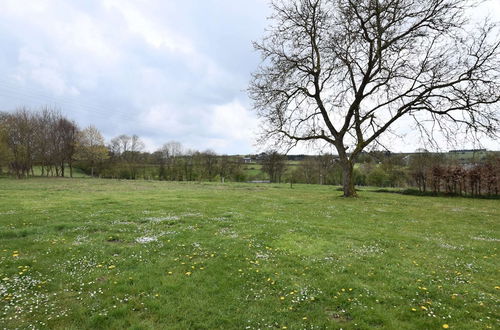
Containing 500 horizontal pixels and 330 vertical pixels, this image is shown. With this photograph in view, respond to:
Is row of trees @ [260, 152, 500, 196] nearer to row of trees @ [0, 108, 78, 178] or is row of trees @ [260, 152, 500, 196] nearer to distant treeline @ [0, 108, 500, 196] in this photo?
distant treeline @ [0, 108, 500, 196]

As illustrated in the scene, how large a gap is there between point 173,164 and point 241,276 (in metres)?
80.6

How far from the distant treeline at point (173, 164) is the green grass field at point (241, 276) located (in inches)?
1266

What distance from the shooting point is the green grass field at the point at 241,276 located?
5242 mm

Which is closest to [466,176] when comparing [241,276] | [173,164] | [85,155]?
[241,276]

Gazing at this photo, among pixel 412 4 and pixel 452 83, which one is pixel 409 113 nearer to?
pixel 452 83

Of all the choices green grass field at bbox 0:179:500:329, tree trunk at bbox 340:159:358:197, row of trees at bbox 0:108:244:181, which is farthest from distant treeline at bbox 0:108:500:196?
green grass field at bbox 0:179:500:329

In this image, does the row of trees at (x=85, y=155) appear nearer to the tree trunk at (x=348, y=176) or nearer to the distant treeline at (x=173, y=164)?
the distant treeline at (x=173, y=164)

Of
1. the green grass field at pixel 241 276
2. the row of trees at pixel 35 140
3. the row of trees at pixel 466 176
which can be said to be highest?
the row of trees at pixel 35 140

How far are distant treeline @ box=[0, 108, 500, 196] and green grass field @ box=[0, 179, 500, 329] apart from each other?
1266 inches

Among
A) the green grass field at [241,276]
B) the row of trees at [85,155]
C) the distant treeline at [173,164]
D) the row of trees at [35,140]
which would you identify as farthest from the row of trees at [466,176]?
the row of trees at [35,140]

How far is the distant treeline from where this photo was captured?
42.8 m

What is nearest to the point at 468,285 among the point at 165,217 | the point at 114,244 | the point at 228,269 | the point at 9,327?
the point at 228,269

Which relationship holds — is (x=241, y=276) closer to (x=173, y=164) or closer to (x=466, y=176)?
(x=466, y=176)

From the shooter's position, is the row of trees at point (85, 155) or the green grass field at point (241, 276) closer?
the green grass field at point (241, 276)
